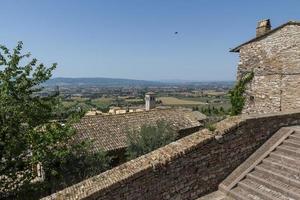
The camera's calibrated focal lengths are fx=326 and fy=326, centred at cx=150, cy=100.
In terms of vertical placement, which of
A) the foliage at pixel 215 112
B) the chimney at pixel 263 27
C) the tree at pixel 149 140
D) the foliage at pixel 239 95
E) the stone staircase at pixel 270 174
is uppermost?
the chimney at pixel 263 27

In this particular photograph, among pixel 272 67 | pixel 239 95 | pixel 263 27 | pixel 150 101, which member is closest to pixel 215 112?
pixel 150 101

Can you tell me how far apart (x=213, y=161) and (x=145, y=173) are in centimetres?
231

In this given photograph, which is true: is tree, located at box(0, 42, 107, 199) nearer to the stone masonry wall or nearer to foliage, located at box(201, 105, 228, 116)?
the stone masonry wall

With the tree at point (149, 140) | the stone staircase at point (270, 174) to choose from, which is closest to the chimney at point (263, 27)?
the tree at point (149, 140)

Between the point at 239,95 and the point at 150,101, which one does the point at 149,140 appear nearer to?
the point at 239,95

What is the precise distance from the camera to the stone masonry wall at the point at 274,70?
1562 cm

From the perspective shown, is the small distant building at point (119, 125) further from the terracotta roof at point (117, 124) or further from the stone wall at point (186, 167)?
the stone wall at point (186, 167)

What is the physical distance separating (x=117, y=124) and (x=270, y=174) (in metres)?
17.5

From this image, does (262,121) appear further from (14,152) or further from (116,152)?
(116,152)

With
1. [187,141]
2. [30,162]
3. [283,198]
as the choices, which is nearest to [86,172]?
[30,162]

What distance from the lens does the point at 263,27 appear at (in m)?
17.7

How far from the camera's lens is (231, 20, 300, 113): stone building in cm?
1563

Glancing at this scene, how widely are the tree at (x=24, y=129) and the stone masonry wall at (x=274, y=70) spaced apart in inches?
395

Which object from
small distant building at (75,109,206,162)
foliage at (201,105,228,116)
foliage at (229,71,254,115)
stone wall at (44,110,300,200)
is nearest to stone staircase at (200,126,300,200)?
stone wall at (44,110,300,200)
